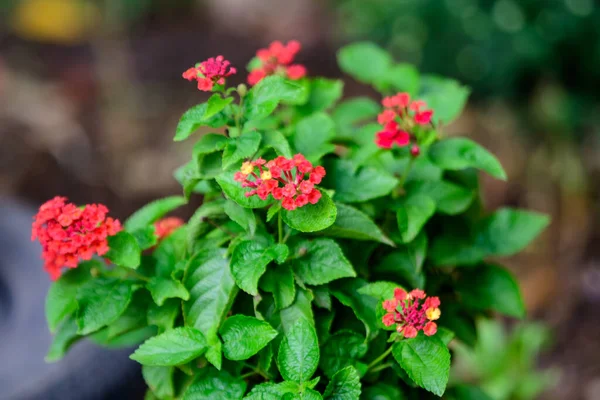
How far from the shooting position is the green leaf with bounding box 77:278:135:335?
98cm

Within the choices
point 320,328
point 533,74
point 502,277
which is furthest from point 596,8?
point 320,328

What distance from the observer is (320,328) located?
1.02 m

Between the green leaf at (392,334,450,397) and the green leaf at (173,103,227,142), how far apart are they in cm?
40

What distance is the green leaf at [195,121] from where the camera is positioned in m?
0.96

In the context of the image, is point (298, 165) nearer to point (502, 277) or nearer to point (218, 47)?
point (502, 277)

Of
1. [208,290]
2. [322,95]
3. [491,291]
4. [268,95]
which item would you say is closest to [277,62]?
[322,95]

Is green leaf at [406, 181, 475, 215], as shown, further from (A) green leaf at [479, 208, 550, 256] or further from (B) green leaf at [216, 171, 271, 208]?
(B) green leaf at [216, 171, 271, 208]

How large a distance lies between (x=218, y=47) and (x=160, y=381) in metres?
3.59

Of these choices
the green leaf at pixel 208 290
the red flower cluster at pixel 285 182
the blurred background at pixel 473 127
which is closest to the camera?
the red flower cluster at pixel 285 182

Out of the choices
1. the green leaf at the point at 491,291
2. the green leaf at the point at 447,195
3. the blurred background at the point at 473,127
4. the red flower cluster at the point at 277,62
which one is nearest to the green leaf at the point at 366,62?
the red flower cluster at the point at 277,62

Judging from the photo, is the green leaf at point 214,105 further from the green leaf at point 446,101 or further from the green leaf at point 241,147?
the green leaf at point 446,101

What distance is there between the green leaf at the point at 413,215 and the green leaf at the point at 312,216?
0.64 feet

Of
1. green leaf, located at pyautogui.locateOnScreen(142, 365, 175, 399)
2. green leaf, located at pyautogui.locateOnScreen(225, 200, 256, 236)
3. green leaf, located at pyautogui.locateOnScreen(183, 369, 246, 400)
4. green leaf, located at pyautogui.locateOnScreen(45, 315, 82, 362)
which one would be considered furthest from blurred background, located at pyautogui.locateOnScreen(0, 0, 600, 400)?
green leaf, located at pyautogui.locateOnScreen(225, 200, 256, 236)

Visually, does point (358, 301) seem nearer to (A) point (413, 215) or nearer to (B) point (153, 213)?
(A) point (413, 215)
